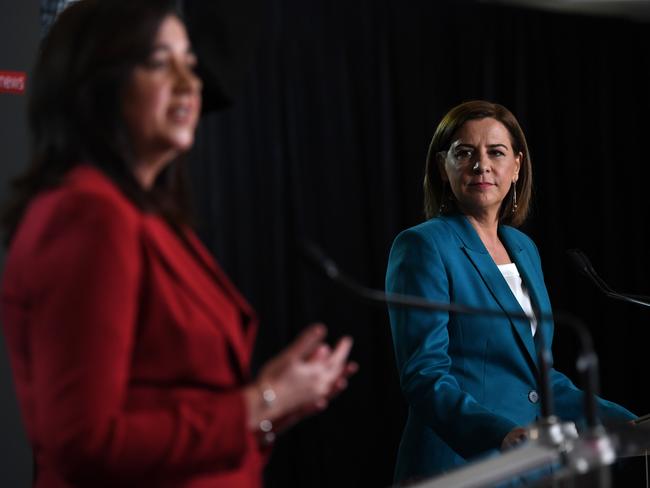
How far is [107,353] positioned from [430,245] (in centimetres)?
118

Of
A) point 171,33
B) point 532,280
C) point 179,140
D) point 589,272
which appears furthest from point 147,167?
point 532,280

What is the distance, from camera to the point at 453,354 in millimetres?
2027

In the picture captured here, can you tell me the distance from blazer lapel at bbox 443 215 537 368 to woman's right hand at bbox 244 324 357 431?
99 cm

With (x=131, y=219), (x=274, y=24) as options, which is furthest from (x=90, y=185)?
(x=274, y=24)

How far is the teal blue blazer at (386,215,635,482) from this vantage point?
1940 millimetres

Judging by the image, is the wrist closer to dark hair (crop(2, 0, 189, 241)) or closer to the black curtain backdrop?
dark hair (crop(2, 0, 189, 241))

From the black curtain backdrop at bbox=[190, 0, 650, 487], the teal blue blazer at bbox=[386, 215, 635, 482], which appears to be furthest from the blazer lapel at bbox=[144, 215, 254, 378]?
the black curtain backdrop at bbox=[190, 0, 650, 487]

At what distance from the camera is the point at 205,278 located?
47.4 inches

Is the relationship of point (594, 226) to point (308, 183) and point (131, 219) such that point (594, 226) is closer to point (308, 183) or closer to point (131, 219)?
point (308, 183)

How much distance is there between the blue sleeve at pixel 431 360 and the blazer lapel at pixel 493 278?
0.36 ft

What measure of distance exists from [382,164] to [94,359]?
133 inches

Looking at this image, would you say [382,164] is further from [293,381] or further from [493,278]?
[293,381]

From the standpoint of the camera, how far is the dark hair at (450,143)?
2.30 m

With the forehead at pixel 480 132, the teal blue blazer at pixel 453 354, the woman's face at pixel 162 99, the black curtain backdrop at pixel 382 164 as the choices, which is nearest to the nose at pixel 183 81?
the woman's face at pixel 162 99
